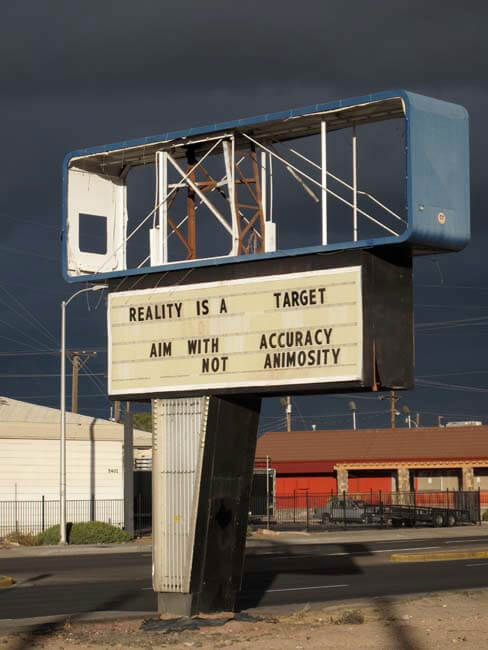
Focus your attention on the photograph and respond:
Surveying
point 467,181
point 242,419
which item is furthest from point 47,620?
point 467,181

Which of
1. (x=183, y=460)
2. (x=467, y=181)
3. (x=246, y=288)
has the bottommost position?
(x=183, y=460)

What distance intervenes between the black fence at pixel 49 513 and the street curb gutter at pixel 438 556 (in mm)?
18084

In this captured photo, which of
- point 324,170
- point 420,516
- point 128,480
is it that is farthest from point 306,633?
point 420,516

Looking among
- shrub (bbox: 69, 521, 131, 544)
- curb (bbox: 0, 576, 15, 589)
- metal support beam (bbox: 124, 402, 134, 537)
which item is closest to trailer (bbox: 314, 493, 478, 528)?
metal support beam (bbox: 124, 402, 134, 537)

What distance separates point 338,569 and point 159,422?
13723 millimetres

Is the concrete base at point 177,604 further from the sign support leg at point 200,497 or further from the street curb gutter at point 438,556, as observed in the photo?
the street curb gutter at point 438,556

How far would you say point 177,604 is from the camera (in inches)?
719

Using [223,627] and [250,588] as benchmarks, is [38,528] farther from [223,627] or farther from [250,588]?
[223,627]

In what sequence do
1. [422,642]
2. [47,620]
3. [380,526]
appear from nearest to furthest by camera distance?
[422,642], [47,620], [380,526]

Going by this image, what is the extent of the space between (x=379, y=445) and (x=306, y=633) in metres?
59.0

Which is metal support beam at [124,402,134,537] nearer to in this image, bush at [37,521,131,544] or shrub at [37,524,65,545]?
bush at [37,521,131,544]

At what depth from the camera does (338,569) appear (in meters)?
31.1

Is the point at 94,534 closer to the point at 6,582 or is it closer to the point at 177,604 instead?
the point at 6,582

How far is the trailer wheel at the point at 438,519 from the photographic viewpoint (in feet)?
182
